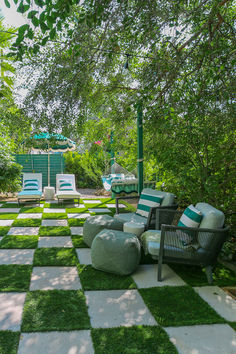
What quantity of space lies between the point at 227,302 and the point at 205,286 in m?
0.35

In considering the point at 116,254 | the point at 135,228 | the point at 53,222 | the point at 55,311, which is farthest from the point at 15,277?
the point at 53,222

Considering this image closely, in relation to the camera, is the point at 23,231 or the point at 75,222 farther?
the point at 75,222

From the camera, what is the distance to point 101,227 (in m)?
4.21

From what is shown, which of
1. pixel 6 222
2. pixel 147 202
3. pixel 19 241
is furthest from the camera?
pixel 6 222

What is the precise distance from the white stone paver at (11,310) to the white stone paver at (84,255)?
1.08 metres

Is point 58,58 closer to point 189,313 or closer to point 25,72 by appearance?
point 25,72

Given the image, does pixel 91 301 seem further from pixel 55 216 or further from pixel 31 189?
pixel 31 189

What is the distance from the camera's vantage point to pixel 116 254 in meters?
3.24

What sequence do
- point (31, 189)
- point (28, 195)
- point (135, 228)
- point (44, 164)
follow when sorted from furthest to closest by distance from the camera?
point (44, 164), point (31, 189), point (28, 195), point (135, 228)

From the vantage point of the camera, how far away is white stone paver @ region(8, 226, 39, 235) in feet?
16.3

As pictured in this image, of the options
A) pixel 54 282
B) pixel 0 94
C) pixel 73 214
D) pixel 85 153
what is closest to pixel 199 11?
pixel 54 282

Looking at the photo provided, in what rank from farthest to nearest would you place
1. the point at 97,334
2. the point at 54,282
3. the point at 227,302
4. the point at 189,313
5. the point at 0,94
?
the point at 0,94 → the point at 54,282 → the point at 227,302 → the point at 189,313 → the point at 97,334

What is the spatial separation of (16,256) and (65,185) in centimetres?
510

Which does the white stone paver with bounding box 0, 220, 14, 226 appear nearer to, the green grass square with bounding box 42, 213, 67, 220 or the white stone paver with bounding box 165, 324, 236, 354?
the green grass square with bounding box 42, 213, 67, 220
